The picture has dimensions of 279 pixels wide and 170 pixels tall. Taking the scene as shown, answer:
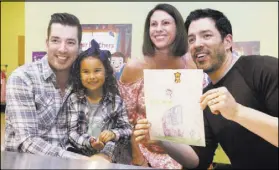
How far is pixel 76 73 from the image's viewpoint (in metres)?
1.87

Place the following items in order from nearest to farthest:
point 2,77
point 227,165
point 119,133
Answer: point 227,165
point 119,133
point 2,77

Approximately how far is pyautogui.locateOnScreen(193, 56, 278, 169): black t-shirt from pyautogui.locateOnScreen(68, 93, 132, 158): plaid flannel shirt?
45cm

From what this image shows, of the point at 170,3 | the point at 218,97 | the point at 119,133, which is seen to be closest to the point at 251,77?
the point at 218,97

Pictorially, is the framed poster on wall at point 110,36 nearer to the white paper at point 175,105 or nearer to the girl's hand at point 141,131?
the white paper at point 175,105

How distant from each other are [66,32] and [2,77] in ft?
2.14

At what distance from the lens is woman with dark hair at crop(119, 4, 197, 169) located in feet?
5.50

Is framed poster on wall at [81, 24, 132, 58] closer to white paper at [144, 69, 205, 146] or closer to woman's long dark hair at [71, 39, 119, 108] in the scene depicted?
woman's long dark hair at [71, 39, 119, 108]

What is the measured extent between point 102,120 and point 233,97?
0.71 metres

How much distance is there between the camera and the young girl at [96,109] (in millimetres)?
1812

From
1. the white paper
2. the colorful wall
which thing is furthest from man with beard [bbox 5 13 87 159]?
the white paper

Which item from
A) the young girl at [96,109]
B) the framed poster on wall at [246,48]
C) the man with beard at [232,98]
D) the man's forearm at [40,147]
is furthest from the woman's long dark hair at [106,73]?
the framed poster on wall at [246,48]

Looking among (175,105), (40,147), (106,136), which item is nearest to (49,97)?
(40,147)

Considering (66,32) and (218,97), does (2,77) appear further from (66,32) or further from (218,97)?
(218,97)

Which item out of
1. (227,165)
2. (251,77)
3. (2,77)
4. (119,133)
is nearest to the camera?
(251,77)
